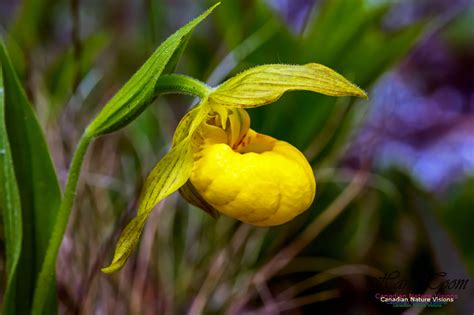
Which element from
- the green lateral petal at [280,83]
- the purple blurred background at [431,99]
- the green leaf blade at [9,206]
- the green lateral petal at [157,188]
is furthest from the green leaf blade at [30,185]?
the purple blurred background at [431,99]

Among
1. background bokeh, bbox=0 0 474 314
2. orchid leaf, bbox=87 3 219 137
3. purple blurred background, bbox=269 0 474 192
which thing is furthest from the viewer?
purple blurred background, bbox=269 0 474 192

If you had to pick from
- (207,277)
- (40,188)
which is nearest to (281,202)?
(40,188)

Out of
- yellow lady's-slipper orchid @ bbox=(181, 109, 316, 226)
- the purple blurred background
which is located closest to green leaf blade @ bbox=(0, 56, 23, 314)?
yellow lady's-slipper orchid @ bbox=(181, 109, 316, 226)

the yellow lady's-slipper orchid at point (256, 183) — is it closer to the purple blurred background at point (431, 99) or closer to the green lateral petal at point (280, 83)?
the green lateral petal at point (280, 83)

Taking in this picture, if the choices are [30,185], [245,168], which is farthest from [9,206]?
[245,168]

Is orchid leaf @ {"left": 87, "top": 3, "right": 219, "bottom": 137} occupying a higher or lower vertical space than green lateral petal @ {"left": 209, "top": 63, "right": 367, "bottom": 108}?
higher

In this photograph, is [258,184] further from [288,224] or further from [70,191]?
[288,224]

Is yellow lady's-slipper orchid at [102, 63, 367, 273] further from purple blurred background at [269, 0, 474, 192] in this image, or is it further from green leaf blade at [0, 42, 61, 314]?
purple blurred background at [269, 0, 474, 192]
